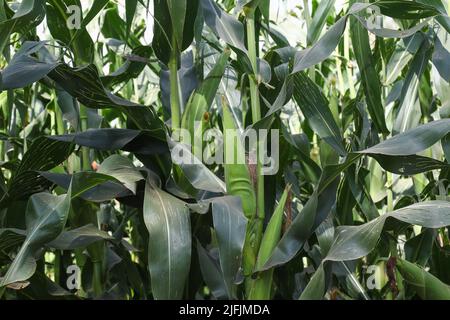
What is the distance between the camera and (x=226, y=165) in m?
1.30

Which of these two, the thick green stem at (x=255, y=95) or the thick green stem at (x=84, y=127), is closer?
the thick green stem at (x=255, y=95)

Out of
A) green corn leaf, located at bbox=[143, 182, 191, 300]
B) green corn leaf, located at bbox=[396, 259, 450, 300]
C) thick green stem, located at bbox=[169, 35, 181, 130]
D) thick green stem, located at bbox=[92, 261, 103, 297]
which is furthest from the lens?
thick green stem, located at bbox=[92, 261, 103, 297]

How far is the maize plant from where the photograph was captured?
124 centimetres

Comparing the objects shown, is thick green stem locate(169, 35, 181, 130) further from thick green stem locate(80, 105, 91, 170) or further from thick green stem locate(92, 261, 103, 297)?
thick green stem locate(92, 261, 103, 297)

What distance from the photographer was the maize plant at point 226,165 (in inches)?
48.7

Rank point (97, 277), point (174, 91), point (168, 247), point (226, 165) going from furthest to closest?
1. point (97, 277)
2. point (174, 91)
3. point (226, 165)
4. point (168, 247)

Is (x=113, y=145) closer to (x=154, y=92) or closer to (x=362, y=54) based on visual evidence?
(x=362, y=54)

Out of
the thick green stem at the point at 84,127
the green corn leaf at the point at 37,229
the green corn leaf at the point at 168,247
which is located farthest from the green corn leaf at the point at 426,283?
the thick green stem at the point at 84,127

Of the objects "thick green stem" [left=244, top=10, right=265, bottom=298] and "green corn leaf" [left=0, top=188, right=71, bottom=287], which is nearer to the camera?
"green corn leaf" [left=0, top=188, right=71, bottom=287]

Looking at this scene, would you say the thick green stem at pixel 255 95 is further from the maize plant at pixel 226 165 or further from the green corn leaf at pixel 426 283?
the green corn leaf at pixel 426 283

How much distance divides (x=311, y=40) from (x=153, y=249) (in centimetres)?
70

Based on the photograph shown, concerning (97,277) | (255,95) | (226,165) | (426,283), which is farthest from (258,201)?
(97,277)

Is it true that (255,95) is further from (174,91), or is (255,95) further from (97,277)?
(97,277)

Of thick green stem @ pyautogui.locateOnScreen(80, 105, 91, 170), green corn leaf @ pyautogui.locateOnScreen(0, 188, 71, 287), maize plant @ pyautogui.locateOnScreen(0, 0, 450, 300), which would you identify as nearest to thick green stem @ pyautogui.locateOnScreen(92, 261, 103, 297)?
maize plant @ pyautogui.locateOnScreen(0, 0, 450, 300)
